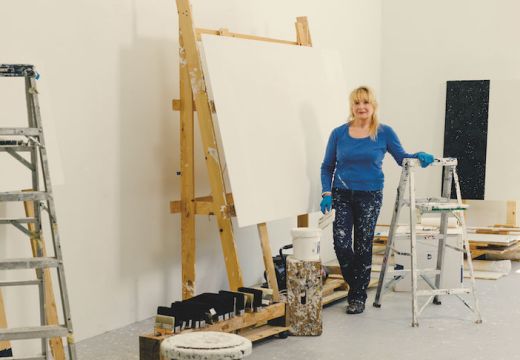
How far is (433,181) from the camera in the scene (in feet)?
25.3

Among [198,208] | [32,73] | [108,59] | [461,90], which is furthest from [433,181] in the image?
[32,73]

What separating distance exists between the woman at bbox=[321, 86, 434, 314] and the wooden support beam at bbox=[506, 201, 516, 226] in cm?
267

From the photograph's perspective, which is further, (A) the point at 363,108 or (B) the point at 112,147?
(A) the point at 363,108

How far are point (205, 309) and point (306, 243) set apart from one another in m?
0.76

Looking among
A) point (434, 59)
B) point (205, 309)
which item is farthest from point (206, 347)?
point (434, 59)

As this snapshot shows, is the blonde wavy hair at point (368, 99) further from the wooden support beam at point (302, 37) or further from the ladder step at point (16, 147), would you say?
the ladder step at point (16, 147)

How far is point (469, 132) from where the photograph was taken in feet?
24.2

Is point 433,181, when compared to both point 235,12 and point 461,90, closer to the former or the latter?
point 461,90

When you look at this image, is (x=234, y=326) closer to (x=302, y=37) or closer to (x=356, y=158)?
(x=356, y=158)

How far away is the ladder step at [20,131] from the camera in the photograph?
259cm

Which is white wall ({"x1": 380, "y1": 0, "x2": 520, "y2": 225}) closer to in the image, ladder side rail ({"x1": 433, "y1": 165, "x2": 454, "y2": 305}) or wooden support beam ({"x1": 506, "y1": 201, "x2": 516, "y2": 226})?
wooden support beam ({"x1": 506, "y1": 201, "x2": 516, "y2": 226})

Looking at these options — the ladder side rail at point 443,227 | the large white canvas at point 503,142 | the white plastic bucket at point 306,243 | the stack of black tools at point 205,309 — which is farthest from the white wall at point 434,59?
the stack of black tools at point 205,309

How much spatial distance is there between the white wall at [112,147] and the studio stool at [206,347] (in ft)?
3.54

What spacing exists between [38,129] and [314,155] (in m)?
2.71
